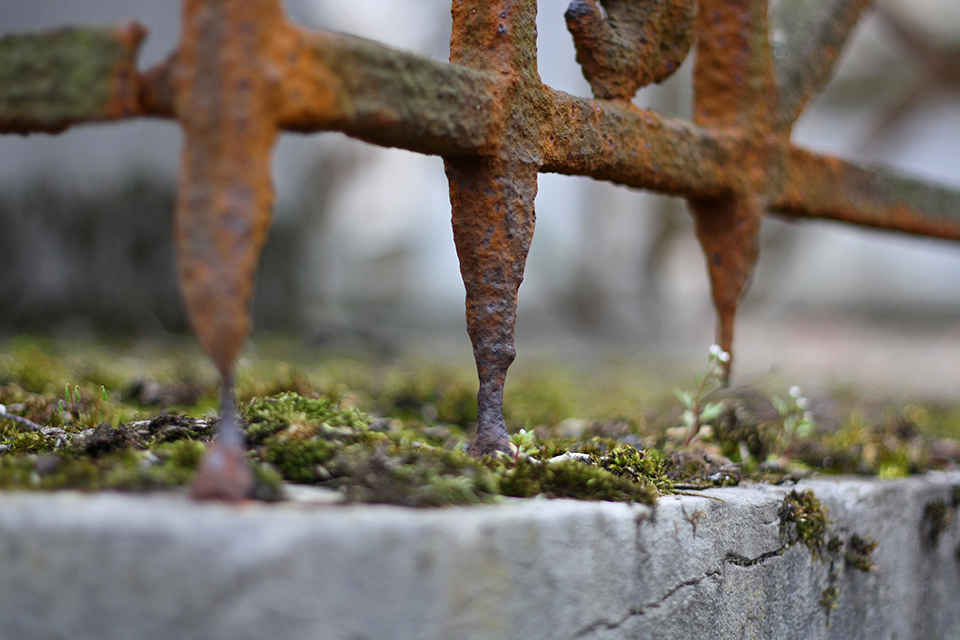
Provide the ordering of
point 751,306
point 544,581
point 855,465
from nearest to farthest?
point 544,581 → point 855,465 → point 751,306

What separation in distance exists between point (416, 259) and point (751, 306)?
4.24m

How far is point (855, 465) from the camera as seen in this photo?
237 centimetres

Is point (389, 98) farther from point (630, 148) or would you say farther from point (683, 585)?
point (683, 585)

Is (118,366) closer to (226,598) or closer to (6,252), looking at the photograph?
(6,252)

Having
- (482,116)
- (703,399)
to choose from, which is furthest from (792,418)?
(482,116)

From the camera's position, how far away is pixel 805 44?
2.67 meters

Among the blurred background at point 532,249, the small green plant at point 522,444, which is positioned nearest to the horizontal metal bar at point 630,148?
the small green plant at point 522,444

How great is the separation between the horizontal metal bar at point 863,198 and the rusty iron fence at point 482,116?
0.03ft

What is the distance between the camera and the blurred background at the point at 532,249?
5.17m

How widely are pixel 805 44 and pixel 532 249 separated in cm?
640

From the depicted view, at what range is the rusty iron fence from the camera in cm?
116

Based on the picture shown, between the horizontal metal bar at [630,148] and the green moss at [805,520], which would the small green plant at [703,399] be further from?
the horizontal metal bar at [630,148]

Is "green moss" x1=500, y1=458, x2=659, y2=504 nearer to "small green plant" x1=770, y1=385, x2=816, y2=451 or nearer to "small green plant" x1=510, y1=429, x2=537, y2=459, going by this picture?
"small green plant" x1=510, y1=429, x2=537, y2=459

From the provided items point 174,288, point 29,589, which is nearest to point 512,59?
point 29,589
